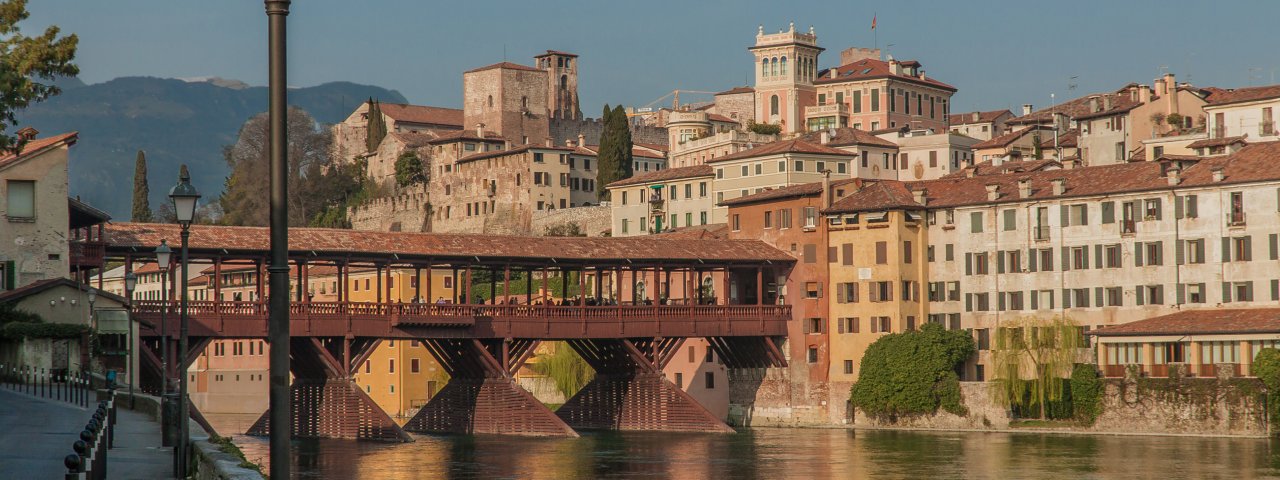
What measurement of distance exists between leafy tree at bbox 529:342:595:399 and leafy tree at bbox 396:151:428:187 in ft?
188

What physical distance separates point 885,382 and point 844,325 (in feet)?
13.8

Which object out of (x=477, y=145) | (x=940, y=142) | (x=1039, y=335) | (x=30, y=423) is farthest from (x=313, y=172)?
(x=30, y=423)

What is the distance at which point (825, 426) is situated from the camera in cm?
7269

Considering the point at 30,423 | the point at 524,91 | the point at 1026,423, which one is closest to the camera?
the point at 30,423

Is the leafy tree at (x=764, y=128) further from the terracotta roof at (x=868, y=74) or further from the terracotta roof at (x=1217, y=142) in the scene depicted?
the terracotta roof at (x=1217, y=142)

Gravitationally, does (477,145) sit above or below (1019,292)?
above

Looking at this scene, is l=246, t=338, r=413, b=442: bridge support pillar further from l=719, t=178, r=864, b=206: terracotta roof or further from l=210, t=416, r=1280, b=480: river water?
l=719, t=178, r=864, b=206: terracotta roof

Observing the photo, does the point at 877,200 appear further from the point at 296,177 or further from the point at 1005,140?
the point at 296,177

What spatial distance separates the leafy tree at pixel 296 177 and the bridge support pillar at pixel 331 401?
66653 millimetres

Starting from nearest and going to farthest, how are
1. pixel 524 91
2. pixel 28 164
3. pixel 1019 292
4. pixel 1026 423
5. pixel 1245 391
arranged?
pixel 28 164 → pixel 1245 391 → pixel 1026 423 → pixel 1019 292 → pixel 524 91

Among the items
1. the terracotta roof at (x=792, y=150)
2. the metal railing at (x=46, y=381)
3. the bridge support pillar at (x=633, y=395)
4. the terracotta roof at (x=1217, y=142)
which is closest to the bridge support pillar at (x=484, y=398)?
the bridge support pillar at (x=633, y=395)

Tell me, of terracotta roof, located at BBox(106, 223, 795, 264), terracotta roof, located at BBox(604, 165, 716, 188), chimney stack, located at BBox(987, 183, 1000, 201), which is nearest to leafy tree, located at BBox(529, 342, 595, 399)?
terracotta roof, located at BBox(106, 223, 795, 264)

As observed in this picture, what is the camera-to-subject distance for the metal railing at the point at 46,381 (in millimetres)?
38094

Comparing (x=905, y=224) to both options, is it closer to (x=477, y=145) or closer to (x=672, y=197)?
(x=672, y=197)
